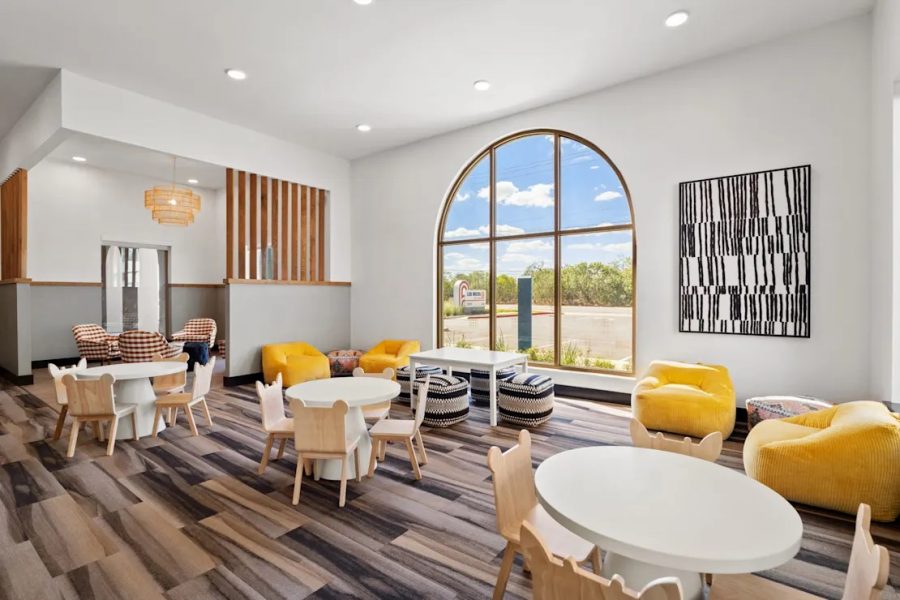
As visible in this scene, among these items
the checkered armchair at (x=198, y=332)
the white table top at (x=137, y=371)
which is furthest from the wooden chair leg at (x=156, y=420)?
the checkered armchair at (x=198, y=332)

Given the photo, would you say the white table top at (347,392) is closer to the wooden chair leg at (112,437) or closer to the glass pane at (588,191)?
the wooden chair leg at (112,437)

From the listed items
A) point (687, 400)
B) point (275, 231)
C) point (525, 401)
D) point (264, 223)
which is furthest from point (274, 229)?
point (687, 400)

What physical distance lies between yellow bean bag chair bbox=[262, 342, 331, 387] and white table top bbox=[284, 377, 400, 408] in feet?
9.18

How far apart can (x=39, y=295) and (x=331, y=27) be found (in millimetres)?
7831

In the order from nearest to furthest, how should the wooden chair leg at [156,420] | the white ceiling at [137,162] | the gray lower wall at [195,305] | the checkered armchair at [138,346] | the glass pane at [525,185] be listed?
the wooden chair leg at [156,420]
the glass pane at [525,185]
the checkered armchair at [138,346]
the white ceiling at [137,162]
the gray lower wall at [195,305]

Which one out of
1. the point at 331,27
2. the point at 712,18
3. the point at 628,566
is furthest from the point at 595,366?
the point at 331,27

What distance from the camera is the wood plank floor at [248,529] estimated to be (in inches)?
83.0

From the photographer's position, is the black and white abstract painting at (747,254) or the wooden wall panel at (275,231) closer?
the black and white abstract painting at (747,254)

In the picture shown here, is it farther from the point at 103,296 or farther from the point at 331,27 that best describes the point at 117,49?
the point at 103,296

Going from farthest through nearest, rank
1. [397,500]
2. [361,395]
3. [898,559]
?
[361,395]
[397,500]
[898,559]

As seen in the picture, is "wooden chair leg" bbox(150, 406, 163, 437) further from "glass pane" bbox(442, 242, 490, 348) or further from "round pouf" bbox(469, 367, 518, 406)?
"glass pane" bbox(442, 242, 490, 348)

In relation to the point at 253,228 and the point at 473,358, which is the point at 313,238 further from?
the point at 473,358

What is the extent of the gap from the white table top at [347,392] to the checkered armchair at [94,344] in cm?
622

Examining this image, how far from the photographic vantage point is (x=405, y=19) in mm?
3988
